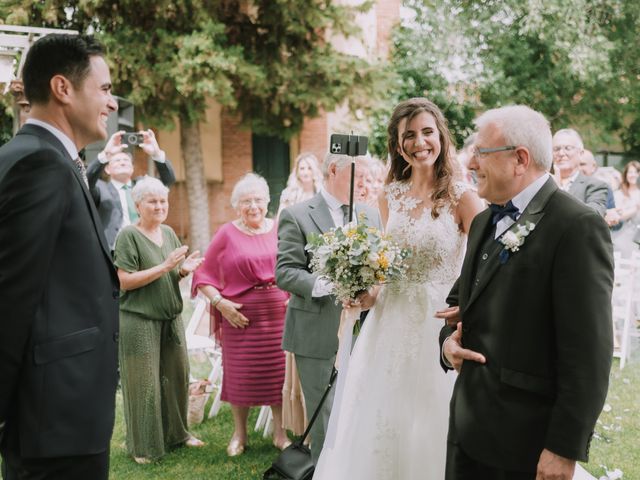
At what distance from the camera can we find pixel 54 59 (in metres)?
2.47

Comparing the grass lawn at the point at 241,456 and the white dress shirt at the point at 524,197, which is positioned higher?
the white dress shirt at the point at 524,197

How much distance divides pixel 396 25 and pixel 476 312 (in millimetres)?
16184

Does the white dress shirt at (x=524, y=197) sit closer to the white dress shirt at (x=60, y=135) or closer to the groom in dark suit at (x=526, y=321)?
the groom in dark suit at (x=526, y=321)

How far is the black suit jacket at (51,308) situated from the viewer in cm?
220

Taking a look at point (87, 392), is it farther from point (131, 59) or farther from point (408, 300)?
point (131, 59)

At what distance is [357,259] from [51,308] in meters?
1.75

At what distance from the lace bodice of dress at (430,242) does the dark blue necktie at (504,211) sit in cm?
109

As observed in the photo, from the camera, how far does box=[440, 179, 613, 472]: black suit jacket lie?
7.54 ft

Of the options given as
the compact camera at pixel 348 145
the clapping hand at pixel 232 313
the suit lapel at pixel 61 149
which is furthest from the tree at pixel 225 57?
the suit lapel at pixel 61 149

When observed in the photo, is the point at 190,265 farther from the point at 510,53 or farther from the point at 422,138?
the point at 510,53

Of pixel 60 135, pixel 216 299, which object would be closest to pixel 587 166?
pixel 216 299

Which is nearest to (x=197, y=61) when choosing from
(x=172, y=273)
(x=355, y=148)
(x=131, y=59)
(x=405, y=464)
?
(x=131, y=59)

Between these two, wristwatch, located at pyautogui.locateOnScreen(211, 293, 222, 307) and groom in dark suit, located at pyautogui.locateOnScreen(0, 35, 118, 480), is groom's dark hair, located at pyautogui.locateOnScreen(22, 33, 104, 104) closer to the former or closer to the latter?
groom in dark suit, located at pyautogui.locateOnScreen(0, 35, 118, 480)

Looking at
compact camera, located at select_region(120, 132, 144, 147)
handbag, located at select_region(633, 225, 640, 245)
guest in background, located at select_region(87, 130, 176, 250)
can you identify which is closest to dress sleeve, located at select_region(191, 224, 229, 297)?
guest in background, located at select_region(87, 130, 176, 250)
